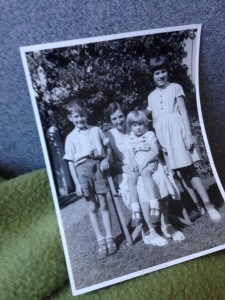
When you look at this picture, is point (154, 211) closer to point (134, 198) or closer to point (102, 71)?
point (134, 198)

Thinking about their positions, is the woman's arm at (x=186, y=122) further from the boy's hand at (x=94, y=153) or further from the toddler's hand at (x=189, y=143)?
the boy's hand at (x=94, y=153)

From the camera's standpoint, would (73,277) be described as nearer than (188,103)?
Yes

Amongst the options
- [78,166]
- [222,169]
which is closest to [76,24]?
[78,166]

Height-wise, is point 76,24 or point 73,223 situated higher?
point 76,24

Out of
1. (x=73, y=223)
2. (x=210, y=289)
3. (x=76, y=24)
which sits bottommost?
(x=210, y=289)

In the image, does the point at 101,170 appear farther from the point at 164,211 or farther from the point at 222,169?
the point at 222,169

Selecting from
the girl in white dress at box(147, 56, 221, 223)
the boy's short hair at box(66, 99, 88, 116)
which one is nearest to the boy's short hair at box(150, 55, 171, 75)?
the girl in white dress at box(147, 56, 221, 223)

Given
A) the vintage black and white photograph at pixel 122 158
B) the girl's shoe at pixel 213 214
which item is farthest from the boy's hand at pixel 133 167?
the girl's shoe at pixel 213 214

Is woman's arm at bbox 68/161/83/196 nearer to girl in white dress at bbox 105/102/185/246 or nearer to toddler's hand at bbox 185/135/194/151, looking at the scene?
girl in white dress at bbox 105/102/185/246

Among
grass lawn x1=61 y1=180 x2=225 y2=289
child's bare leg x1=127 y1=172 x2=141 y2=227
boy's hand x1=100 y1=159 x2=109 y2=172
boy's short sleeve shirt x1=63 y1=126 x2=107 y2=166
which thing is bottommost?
grass lawn x1=61 y1=180 x2=225 y2=289
